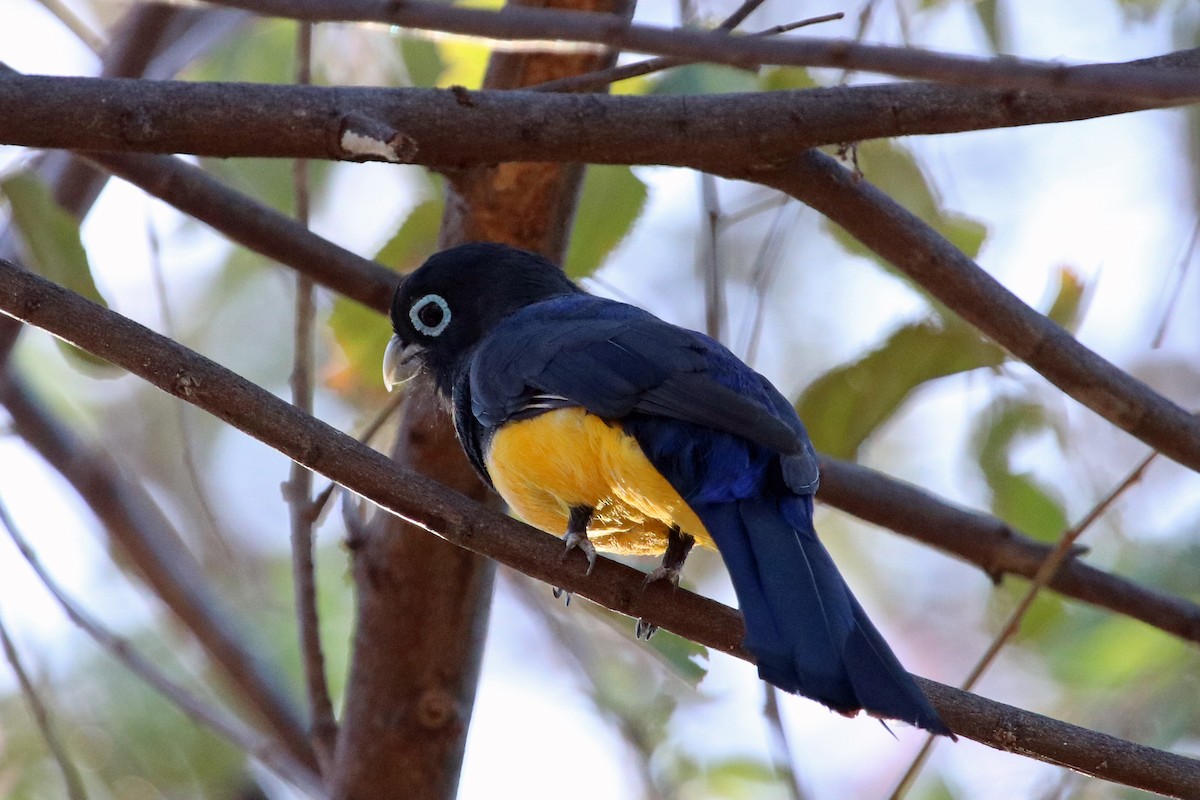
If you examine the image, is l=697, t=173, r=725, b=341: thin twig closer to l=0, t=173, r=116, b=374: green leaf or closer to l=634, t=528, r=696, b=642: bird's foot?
l=634, t=528, r=696, b=642: bird's foot

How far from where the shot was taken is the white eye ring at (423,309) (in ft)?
12.0

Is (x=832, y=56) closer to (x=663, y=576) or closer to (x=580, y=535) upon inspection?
(x=663, y=576)

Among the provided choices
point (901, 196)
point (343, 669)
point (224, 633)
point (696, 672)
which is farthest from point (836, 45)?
point (343, 669)

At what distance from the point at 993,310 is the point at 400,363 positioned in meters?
1.63

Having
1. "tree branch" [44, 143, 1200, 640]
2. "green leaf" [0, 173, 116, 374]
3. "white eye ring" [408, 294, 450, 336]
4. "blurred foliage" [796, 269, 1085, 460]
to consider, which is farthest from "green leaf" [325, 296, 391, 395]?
"blurred foliage" [796, 269, 1085, 460]

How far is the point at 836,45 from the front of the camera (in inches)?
63.8

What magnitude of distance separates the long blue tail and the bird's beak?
1.46 meters

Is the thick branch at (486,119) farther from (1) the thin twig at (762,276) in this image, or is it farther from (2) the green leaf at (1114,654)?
(2) the green leaf at (1114,654)

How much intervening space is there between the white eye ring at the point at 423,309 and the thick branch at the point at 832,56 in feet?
6.32

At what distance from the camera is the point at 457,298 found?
3652 millimetres

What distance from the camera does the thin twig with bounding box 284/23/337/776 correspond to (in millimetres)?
3350

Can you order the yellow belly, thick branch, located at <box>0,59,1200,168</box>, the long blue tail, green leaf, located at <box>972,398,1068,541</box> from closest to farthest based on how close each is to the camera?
the long blue tail < thick branch, located at <box>0,59,1200,168</box> < the yellow belly < green leaf, located at <box>972,398,1068,541</box>

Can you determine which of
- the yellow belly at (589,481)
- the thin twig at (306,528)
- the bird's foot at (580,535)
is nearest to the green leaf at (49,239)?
the thin twig at (306,528)

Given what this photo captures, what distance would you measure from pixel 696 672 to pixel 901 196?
142 cm
